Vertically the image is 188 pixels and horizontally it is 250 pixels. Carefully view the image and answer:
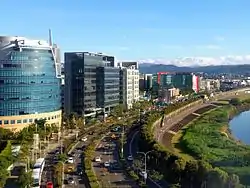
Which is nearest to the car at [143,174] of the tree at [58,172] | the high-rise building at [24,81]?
the tree at [58,172]

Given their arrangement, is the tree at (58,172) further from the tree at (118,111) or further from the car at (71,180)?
the tree at (118,111)

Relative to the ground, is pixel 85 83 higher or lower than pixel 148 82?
higher

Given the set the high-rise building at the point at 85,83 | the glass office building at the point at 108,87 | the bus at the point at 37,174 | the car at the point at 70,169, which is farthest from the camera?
the glass office building at the point at 108,87

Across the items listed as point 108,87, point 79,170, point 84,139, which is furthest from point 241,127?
point 79,170

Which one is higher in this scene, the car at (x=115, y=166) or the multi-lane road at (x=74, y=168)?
the multi-lane road at (x=74, y=168)

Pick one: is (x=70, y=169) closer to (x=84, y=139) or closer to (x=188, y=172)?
(x=188, y=172)

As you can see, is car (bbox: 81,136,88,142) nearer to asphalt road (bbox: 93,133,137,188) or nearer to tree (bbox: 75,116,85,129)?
asphalt road (bbox: 93,133,137,188)

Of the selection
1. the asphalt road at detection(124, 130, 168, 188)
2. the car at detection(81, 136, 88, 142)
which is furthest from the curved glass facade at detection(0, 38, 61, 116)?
the asphalt road at detection(124, 130, 168, 188)
